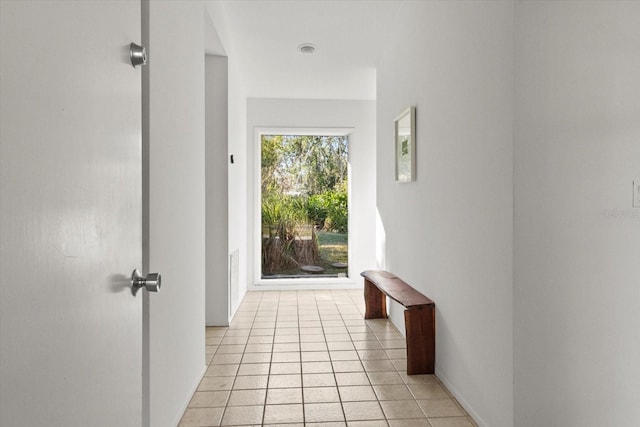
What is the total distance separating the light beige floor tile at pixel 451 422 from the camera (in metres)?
2.00

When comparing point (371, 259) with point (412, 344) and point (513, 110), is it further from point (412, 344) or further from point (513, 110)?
point (513, 110)

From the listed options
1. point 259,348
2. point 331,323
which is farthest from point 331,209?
point 259,348

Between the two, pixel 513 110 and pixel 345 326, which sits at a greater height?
pixel 513 110

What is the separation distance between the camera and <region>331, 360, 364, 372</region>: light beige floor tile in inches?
106

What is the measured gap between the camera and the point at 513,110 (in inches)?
64.6

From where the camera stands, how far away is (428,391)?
2373 mm

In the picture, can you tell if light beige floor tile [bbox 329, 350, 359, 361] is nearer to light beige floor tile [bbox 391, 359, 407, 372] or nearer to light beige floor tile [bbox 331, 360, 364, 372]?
light beige floor tile [bbox 331, 360, 364, 372]

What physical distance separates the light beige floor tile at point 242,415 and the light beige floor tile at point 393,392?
65 centimetres

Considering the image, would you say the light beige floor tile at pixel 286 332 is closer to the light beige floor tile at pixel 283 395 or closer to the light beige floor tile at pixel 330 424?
the light beige floor tile at pixel 283 395

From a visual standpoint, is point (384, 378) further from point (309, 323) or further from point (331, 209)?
point (331, 209)

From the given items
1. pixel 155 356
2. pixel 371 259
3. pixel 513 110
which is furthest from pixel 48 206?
pixel 371 259

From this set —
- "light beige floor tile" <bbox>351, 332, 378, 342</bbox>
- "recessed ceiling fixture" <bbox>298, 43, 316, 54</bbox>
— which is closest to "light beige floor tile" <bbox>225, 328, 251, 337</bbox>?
"light beige floor tile" <bbox>351, 332, 378, 342</bbox>

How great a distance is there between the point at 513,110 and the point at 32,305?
1.64 metres

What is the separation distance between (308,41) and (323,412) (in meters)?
3.06
